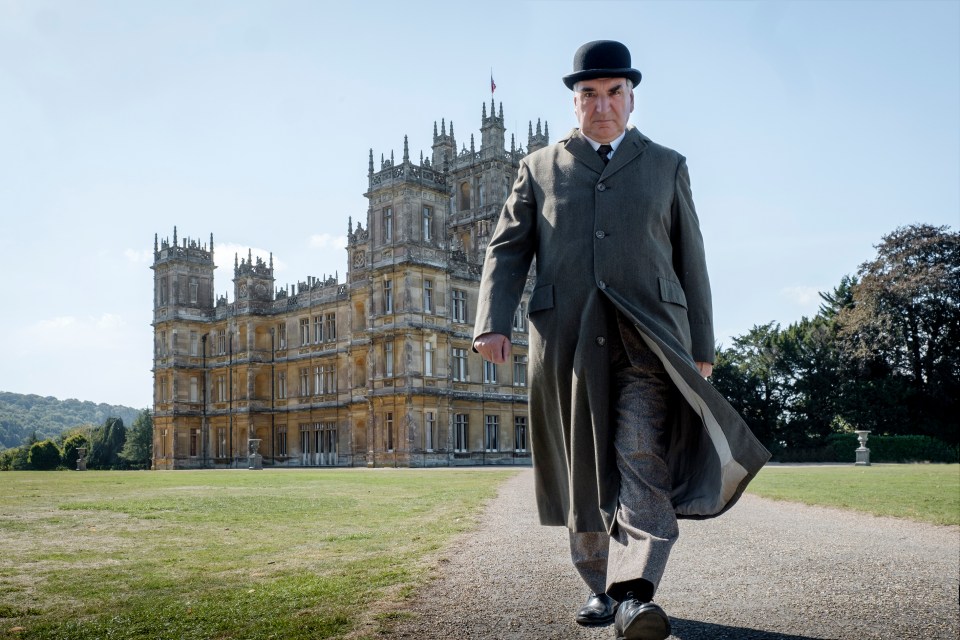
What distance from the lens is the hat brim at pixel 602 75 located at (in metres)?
4.18

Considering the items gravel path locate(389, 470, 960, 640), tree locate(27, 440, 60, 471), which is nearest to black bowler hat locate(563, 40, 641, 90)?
gravel path locate(389, 470, 960, 640)

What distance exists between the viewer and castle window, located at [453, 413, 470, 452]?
4084 cm

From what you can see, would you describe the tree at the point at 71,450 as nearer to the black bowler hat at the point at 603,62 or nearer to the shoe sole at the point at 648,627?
the black bowler hat at the point at 603,62

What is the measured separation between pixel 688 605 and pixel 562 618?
75 centimetres

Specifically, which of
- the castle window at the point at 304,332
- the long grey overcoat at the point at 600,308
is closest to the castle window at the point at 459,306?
the castle window at the point at 304,332

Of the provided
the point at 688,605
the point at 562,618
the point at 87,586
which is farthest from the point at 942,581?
the point at 87,586

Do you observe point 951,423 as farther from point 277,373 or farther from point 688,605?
point 688,605

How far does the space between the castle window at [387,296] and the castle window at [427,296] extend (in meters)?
1.48

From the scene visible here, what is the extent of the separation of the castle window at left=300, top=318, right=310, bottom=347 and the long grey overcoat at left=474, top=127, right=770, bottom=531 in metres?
43.5

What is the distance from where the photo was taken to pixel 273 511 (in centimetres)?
1144

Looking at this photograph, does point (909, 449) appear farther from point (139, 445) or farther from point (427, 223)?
point (139, 445)

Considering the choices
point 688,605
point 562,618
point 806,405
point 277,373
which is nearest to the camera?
point 562,618

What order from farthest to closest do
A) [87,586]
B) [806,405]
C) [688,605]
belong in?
[806,405] < [87,586] < [688,605]

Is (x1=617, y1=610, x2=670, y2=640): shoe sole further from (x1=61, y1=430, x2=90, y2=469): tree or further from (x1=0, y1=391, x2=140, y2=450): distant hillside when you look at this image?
(x1=0, y1=391, x2=140, y2=450): distant hillside
